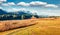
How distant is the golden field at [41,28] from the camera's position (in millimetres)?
2354

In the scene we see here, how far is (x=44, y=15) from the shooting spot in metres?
2.54

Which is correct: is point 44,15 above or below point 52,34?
above

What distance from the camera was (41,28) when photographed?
2.42 m

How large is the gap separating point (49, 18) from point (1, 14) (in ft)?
3.11

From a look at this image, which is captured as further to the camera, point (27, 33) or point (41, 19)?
point (41, 19)

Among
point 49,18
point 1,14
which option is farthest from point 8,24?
point 49,18

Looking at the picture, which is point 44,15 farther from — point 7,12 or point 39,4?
point 7,12

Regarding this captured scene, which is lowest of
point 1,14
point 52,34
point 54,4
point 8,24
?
point 52,34

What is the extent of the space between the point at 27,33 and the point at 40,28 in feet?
0.89

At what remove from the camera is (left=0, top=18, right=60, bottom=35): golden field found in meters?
2.35

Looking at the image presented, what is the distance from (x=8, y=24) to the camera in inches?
94.5

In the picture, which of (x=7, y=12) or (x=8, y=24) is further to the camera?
(x=7, y=12)

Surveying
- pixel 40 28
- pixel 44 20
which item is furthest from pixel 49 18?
pixel 40 28

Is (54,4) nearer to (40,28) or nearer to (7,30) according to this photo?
(40,28)
